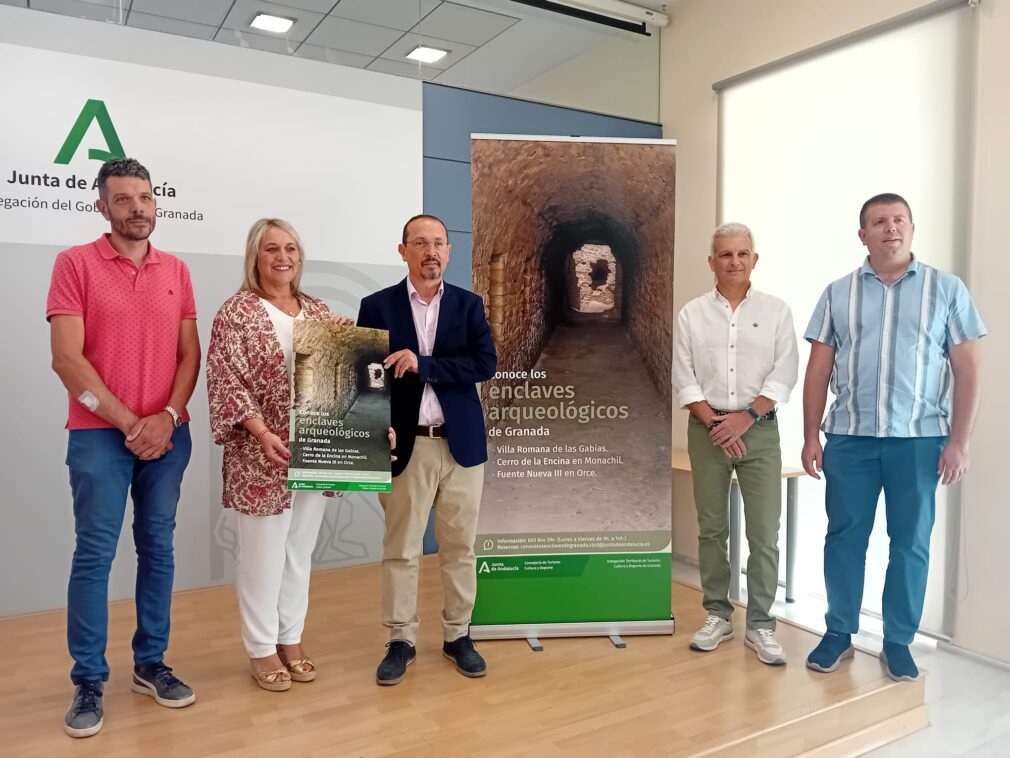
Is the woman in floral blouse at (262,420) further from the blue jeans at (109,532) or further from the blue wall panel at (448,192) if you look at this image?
the blue wall panel at (448,192)

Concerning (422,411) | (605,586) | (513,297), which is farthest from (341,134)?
(605,586)

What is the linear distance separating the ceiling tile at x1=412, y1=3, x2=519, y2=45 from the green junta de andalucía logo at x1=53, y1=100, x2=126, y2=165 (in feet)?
5.61

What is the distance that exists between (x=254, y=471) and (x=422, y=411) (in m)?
0.59

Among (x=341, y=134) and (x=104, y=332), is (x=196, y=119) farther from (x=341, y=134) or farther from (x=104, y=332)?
(x=104, y=332)

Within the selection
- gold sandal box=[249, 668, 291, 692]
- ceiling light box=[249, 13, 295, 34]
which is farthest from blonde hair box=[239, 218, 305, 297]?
ceiling light box=[249, 13, 295, 34]

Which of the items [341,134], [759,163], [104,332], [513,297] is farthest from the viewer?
[759,163]

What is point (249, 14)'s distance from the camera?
3857 millimetres

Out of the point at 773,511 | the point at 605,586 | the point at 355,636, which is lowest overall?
the point at 355,636

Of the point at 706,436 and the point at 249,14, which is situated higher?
the point at 249,14

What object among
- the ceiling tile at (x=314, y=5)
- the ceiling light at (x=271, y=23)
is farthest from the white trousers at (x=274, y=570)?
the ceiling tile at (x=314, y=5)

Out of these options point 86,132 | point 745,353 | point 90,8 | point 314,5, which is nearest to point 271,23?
point 314,5

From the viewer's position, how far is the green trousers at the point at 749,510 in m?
3.02

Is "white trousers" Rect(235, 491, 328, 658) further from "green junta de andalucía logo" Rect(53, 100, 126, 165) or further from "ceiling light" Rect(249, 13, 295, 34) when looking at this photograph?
"ceiling light" Rect(249, 13, 295, 34)

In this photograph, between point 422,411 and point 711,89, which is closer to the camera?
point 422,411
